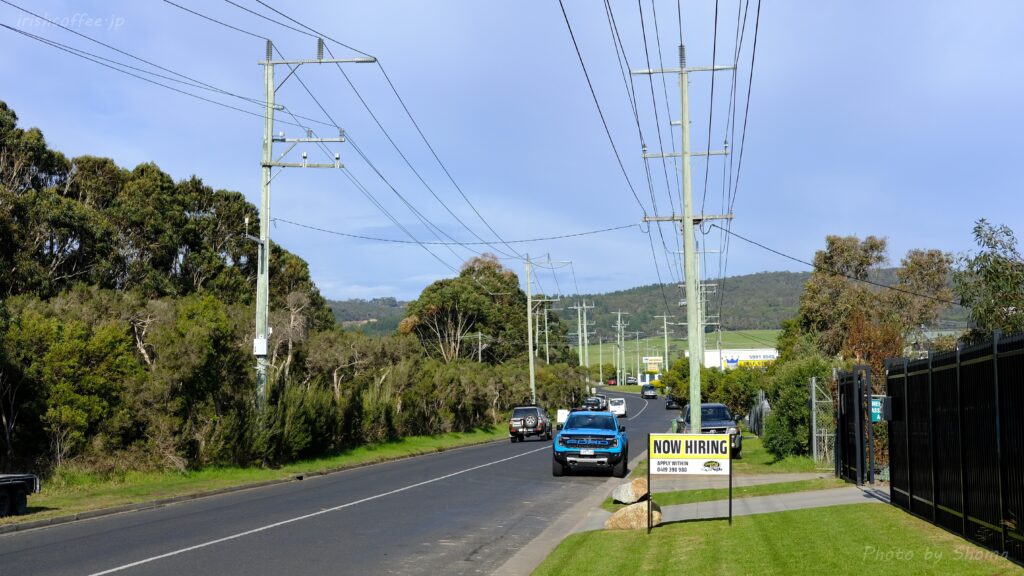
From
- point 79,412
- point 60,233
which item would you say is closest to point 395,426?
point 60,233

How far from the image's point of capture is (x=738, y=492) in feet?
61.1

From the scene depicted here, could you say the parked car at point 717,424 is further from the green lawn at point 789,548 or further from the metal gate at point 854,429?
the green lawn at point 789,548

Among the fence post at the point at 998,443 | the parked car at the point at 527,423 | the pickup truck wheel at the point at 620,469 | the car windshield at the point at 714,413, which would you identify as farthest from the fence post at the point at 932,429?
the parked car at the point at 527,423

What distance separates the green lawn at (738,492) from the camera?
1800 cm

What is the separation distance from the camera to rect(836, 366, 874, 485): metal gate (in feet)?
59.4

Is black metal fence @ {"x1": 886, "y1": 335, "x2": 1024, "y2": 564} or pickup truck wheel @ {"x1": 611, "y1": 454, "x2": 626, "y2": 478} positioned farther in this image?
pickup truck wheel @ {"x1": 611, "y1": 454, "x2": 626, "y2": 478}

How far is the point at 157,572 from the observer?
1121 cm

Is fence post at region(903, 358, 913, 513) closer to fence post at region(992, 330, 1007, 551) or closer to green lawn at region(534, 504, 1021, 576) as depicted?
green lawn at region(534, 504, 1021, 576)

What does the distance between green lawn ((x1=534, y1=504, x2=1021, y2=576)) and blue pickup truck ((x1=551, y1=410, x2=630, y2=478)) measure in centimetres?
1108

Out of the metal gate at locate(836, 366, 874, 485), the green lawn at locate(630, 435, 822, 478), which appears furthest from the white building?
the metal gate at locate(836, 366, 874, 485)

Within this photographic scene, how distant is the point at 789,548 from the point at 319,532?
7.26 m

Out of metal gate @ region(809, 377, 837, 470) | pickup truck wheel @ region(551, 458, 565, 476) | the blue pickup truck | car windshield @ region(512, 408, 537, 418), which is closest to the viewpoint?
metal gate @ region(809, 377, 837, 470)

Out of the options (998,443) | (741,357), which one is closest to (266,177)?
(998,443)

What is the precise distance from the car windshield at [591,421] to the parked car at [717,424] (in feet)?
13.6
